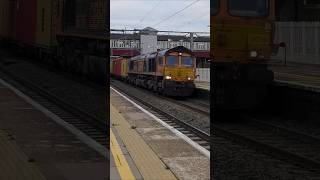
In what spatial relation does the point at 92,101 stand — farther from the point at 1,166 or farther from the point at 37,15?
the point at 1,166

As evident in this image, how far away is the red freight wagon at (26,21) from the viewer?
11.9 feet

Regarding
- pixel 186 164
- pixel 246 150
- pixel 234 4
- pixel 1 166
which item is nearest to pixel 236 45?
pixel 234 4

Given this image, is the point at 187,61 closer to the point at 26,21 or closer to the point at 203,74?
the point at 203,74

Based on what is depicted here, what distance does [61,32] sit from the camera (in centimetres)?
337

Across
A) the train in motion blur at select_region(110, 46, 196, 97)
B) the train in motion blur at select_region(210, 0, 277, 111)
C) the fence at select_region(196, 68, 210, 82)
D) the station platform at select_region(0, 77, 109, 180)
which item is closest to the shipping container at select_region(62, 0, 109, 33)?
the train in motion blur at select_region(110, 46, 196, 97)

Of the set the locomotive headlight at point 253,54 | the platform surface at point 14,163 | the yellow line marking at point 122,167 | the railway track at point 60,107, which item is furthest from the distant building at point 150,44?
Answer: the locomotive headlight at point 253,54

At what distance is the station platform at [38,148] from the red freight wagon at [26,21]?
0.39 metres

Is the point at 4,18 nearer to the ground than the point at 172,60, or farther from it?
farther from it

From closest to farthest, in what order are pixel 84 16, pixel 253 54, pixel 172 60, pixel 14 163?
pixel 172 60 < pixel 84 16 < pixel 14 163 < pixel 253 54

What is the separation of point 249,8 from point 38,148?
85.7 inches

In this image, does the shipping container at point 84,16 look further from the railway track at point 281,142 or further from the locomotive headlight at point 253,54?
the railway track at point 281,142

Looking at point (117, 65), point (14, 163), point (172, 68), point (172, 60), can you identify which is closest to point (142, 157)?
point (14, 163)

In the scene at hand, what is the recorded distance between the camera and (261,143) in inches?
286

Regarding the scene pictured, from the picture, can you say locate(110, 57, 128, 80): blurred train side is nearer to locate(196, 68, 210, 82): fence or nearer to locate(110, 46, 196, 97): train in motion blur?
locate(110, 46, 196, 97): train in motion blur
